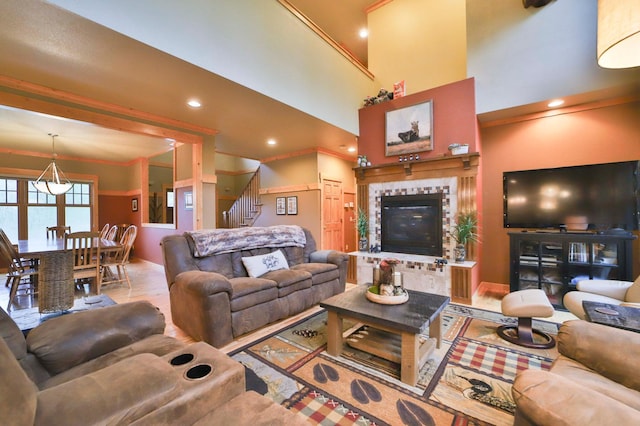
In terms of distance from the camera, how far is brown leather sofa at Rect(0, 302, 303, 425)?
79 cm

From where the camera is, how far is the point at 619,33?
161 cm

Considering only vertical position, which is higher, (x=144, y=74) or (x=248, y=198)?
(x=144, y=74)

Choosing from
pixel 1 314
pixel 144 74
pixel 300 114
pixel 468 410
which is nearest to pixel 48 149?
pixel 144 74

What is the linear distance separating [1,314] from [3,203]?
746 cm

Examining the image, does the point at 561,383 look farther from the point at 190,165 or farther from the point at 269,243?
the point at 190,165

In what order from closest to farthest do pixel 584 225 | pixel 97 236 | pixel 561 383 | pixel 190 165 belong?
1. pixel 561 383
2. pixel 584 225
3. pixel 97 236
4. pixel 190 165

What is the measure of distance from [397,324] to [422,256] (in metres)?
2.64

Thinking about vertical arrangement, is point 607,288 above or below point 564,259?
below

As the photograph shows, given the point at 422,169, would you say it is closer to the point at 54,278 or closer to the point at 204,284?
the point at 204,284

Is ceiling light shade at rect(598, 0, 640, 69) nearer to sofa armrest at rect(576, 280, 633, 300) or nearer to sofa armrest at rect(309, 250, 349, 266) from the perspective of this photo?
sofa armrest at rect(576, 280, 633, 300)

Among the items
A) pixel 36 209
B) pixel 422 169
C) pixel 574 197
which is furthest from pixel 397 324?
pixel 36 209

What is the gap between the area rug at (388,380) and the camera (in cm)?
161

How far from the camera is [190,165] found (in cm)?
501

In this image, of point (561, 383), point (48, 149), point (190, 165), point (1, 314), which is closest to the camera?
point (561, 383)
